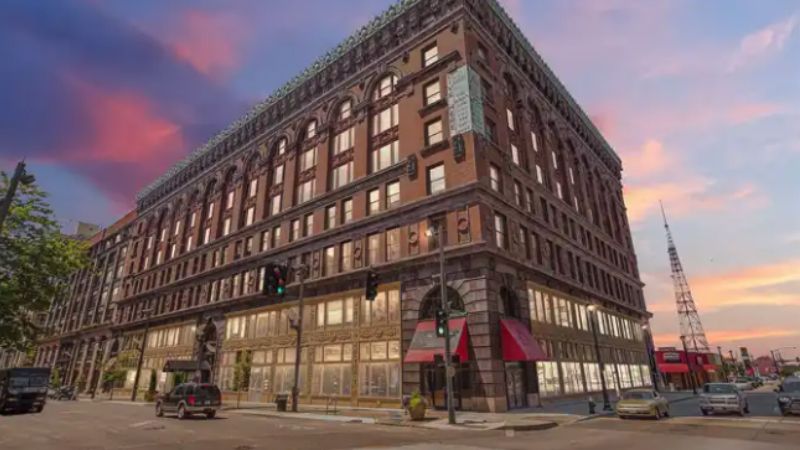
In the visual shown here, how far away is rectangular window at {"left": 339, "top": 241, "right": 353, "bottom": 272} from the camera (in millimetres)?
34562

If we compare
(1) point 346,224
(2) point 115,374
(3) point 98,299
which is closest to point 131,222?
(3) point 98,299

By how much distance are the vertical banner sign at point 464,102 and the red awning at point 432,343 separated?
13.1 metres

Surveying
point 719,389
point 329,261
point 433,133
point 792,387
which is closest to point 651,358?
point 719,389

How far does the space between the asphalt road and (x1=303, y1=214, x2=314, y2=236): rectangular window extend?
20466 mm

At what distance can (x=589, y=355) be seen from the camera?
1494 inches

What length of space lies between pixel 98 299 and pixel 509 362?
74.0 meters

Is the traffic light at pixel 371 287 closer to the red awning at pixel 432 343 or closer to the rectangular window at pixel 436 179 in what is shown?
the red awning at pixel 432 343

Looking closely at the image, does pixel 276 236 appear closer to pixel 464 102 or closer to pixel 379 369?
pixel 379 369

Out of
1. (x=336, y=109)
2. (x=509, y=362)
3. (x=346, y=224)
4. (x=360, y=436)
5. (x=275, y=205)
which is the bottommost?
(x=360, y=436)

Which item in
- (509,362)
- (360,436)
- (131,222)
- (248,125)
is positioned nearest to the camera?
(360,436)

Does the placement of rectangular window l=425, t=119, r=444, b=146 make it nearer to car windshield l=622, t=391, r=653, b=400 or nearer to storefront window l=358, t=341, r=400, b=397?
storefront window l=358, t=341, r=400, b=397

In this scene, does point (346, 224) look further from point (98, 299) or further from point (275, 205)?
point (98, 299)

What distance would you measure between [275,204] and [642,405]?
1416 inches

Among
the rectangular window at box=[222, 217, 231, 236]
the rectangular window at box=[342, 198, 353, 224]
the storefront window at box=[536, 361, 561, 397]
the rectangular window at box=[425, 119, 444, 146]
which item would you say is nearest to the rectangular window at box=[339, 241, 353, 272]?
the rectangular window at box=[342, 198, 353, 224]
